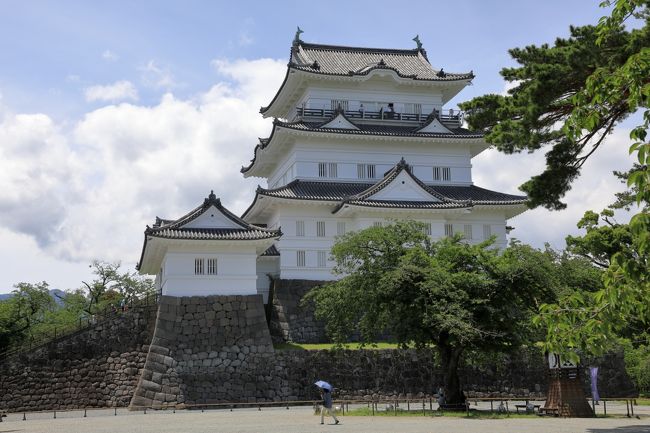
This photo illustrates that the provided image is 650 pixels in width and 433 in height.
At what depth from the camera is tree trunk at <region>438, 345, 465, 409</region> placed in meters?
21.4

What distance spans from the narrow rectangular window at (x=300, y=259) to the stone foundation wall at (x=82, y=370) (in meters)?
7.67

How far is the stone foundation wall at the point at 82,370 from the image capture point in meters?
25.2

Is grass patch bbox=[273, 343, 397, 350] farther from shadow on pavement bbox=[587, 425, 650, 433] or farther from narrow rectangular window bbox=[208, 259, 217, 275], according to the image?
shadow on pavement bbox=[587, 425, 650, 433]

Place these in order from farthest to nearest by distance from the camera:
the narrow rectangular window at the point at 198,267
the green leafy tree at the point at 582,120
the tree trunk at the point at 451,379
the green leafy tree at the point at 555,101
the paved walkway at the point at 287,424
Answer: the narrow rectangular window at the point at 198,267
the tree trunk at the point at 451,379
the paved walkway at the point at 287,424
the green leafy tree at the point at 555,101
the green leafy tree at the point at 582,120

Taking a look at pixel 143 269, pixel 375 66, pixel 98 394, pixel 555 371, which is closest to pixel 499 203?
pixel 375 66

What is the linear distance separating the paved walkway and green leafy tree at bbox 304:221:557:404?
2556 mm

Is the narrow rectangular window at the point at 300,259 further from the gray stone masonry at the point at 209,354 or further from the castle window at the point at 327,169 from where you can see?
the castle window at the point at 327,169

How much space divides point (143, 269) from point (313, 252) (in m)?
8.16

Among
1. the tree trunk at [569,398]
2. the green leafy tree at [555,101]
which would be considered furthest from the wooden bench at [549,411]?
the green leafy tree at [555,101]

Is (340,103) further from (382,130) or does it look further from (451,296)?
(451,296)

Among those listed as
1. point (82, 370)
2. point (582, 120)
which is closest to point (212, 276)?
point (82, 370)

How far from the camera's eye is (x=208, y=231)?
2698 cm

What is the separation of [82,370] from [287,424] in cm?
1178

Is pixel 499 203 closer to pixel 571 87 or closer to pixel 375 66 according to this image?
pixel 375 66
